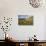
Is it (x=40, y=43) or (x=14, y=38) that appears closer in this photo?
(x=40, y=43)

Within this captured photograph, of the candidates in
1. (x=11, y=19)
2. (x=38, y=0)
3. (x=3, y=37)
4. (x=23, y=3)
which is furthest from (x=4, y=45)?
(x=38, y=0)

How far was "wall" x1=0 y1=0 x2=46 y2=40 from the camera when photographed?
4.77m

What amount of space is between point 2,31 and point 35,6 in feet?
4.91

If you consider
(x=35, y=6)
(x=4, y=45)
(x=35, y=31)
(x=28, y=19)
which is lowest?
(x=4, y=45)

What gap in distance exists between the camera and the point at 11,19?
479 cm

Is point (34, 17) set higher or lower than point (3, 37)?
higher

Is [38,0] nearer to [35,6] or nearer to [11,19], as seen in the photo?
[35,6]

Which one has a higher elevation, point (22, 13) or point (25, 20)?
point (22, 13)

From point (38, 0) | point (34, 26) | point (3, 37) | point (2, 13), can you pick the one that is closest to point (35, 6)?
point (38, 0)

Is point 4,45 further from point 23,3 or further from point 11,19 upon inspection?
point 23,3

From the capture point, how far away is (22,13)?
190 inches

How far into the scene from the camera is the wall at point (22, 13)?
15.7ft

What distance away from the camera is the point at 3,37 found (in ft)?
15.5

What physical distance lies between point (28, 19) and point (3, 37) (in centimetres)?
111
